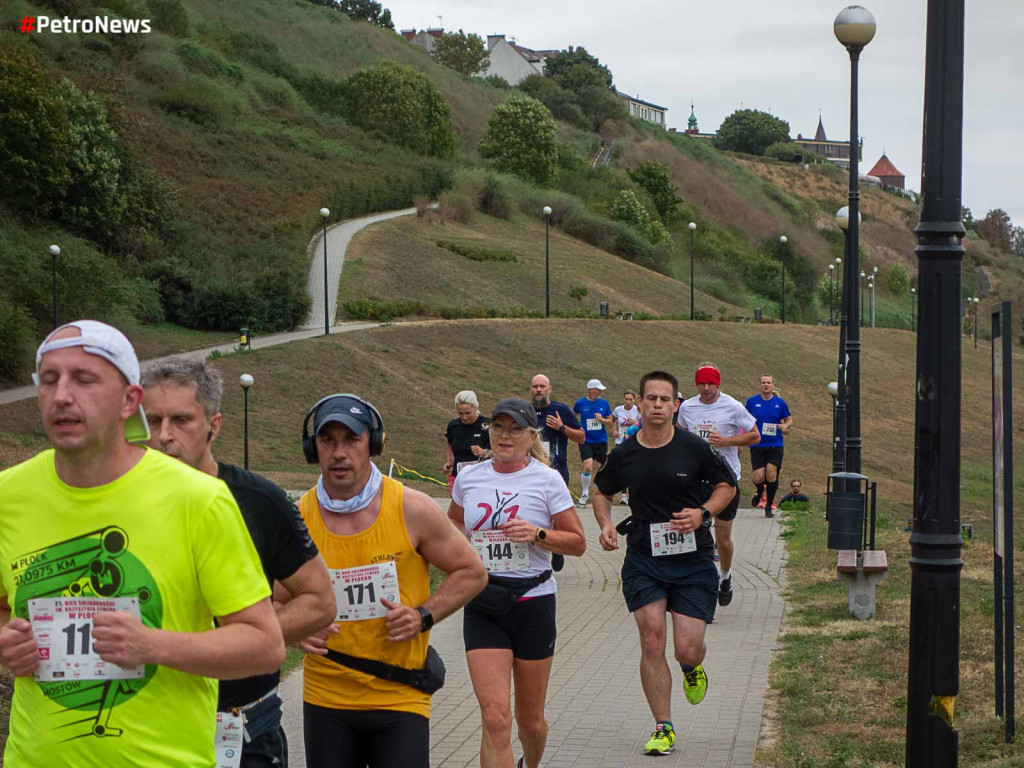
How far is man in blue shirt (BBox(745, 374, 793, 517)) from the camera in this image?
1933 cm

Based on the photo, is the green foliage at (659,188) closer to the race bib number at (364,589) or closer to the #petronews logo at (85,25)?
the #petronews logo at (85,25)

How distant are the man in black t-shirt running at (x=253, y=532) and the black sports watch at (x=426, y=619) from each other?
2.10 ft

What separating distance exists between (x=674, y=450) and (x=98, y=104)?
49.1 m

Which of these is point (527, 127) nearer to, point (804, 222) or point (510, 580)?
point (804, 222)

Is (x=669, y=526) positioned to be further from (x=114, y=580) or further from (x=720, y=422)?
(x=114, y=580)

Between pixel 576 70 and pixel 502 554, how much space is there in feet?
466

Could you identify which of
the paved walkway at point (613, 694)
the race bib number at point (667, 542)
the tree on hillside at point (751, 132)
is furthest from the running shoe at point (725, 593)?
the tree on hillside at point (751, 132)

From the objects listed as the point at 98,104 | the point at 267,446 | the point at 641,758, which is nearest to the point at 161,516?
the point at 641,758

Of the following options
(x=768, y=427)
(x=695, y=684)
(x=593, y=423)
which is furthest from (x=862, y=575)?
(x=593, y=423)

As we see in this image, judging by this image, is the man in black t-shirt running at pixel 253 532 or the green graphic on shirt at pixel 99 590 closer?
the green graphic on shirt at pixel 99 590

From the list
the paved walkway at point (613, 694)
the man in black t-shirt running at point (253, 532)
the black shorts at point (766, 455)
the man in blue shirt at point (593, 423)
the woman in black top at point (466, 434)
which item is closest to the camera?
the man in black t-shirt running at point (253, 532)

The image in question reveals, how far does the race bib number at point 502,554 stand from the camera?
262 inches

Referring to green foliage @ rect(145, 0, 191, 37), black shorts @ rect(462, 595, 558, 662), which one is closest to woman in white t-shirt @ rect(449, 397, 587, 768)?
black shorts @ rect(462, 595, 558, 662)

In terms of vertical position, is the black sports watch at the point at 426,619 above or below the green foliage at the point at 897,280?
below
